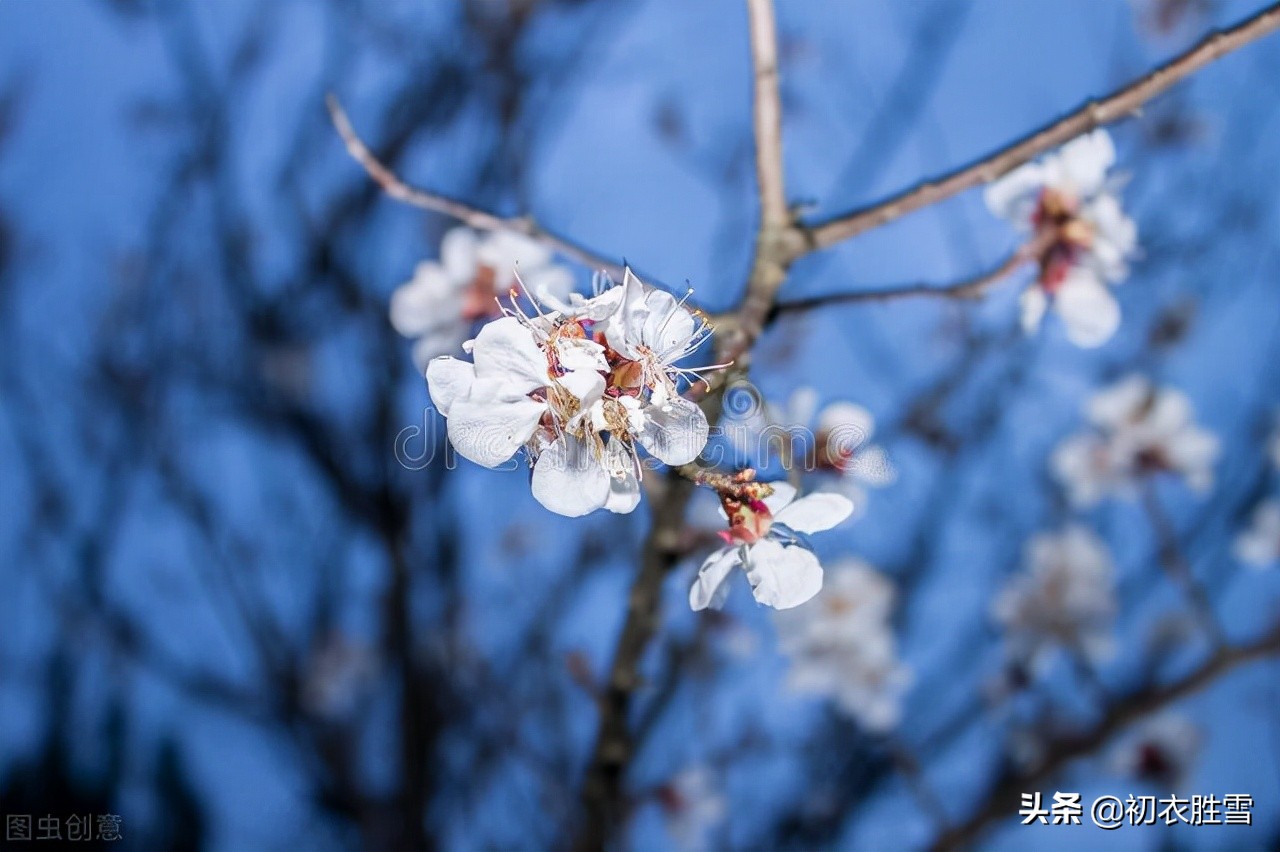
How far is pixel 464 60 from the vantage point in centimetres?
225

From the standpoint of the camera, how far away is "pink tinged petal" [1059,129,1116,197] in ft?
2.77

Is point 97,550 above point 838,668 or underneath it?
above

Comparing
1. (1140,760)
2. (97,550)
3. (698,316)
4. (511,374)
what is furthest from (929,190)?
(97,550)

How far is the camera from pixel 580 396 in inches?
19.1

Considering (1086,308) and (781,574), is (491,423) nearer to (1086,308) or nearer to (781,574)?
(781,574)

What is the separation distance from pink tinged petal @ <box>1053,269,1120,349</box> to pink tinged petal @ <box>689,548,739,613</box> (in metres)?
0.49

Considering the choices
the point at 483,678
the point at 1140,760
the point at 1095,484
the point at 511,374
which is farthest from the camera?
the point at 483,678

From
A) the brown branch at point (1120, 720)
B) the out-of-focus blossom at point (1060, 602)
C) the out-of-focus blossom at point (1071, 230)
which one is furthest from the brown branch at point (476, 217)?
the out-of-focus blossom at point (1060, 602)

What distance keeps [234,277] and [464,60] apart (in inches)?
31.7

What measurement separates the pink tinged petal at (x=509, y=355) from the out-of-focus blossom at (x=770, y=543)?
0.13 metres

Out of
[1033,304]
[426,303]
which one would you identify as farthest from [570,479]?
[1033,304]

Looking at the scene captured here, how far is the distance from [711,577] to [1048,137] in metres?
0.35

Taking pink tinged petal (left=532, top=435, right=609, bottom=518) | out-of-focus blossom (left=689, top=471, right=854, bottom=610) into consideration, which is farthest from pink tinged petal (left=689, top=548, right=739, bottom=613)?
pink tinged petal (left=532, top=435, right=609, bottom=518)

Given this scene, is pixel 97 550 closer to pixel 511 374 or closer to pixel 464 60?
pixel 464 60
